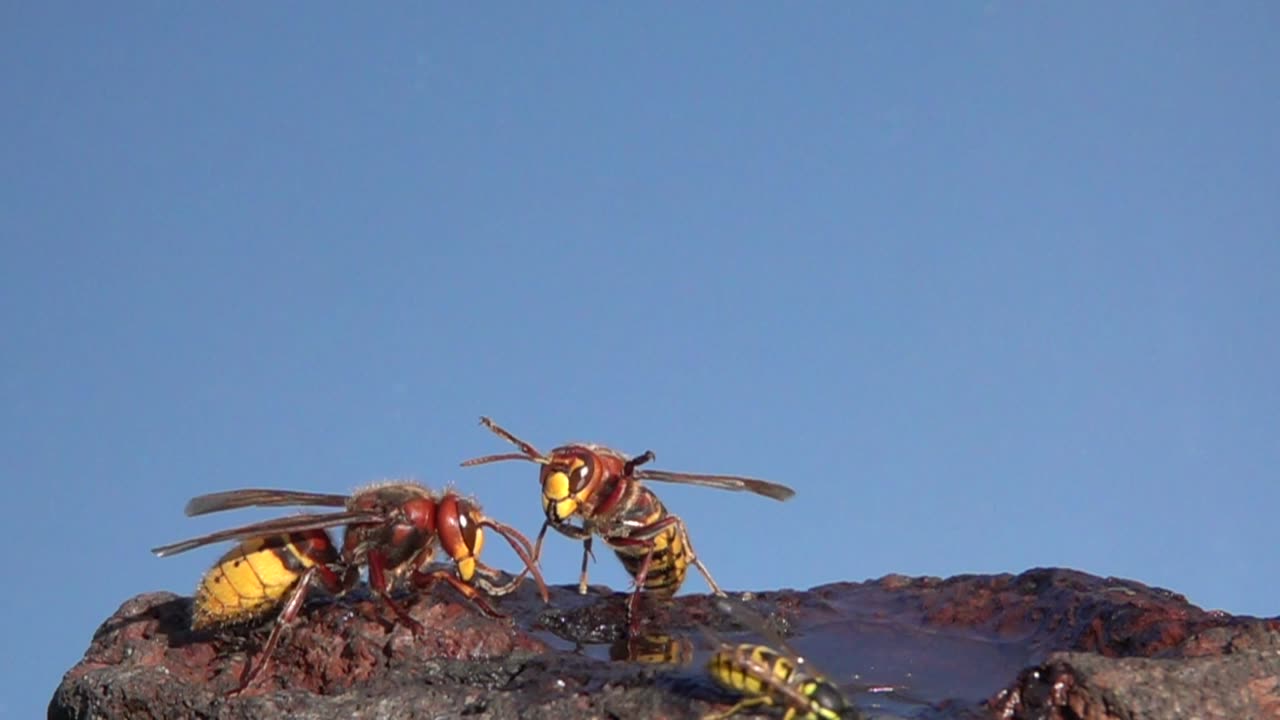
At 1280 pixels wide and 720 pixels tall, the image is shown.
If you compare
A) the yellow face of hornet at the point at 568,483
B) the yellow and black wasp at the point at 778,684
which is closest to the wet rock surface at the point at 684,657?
the yellow and black wasp at the point at 778,684

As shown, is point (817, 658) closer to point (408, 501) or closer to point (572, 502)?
point (572, 502)

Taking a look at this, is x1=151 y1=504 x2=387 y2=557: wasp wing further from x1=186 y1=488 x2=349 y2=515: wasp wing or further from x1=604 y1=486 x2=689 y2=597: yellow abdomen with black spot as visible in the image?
x1=604 y1=486 x2=689 y2=597: yellow abdomen with black spot

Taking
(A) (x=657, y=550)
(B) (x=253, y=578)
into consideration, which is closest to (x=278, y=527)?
(B) (x=253, y=578)

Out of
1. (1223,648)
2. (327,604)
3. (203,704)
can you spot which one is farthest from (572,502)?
(1223,648)

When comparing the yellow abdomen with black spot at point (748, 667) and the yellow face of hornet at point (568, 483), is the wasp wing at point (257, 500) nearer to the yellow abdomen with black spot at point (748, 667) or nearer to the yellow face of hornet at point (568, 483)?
the yellow face of hornet at point (568, 483)

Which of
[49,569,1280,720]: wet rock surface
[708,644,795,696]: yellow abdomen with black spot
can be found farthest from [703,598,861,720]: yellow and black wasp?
[49,569,1280,720]: wet rock surface

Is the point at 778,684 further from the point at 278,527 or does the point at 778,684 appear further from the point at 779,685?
the point at 278,527
